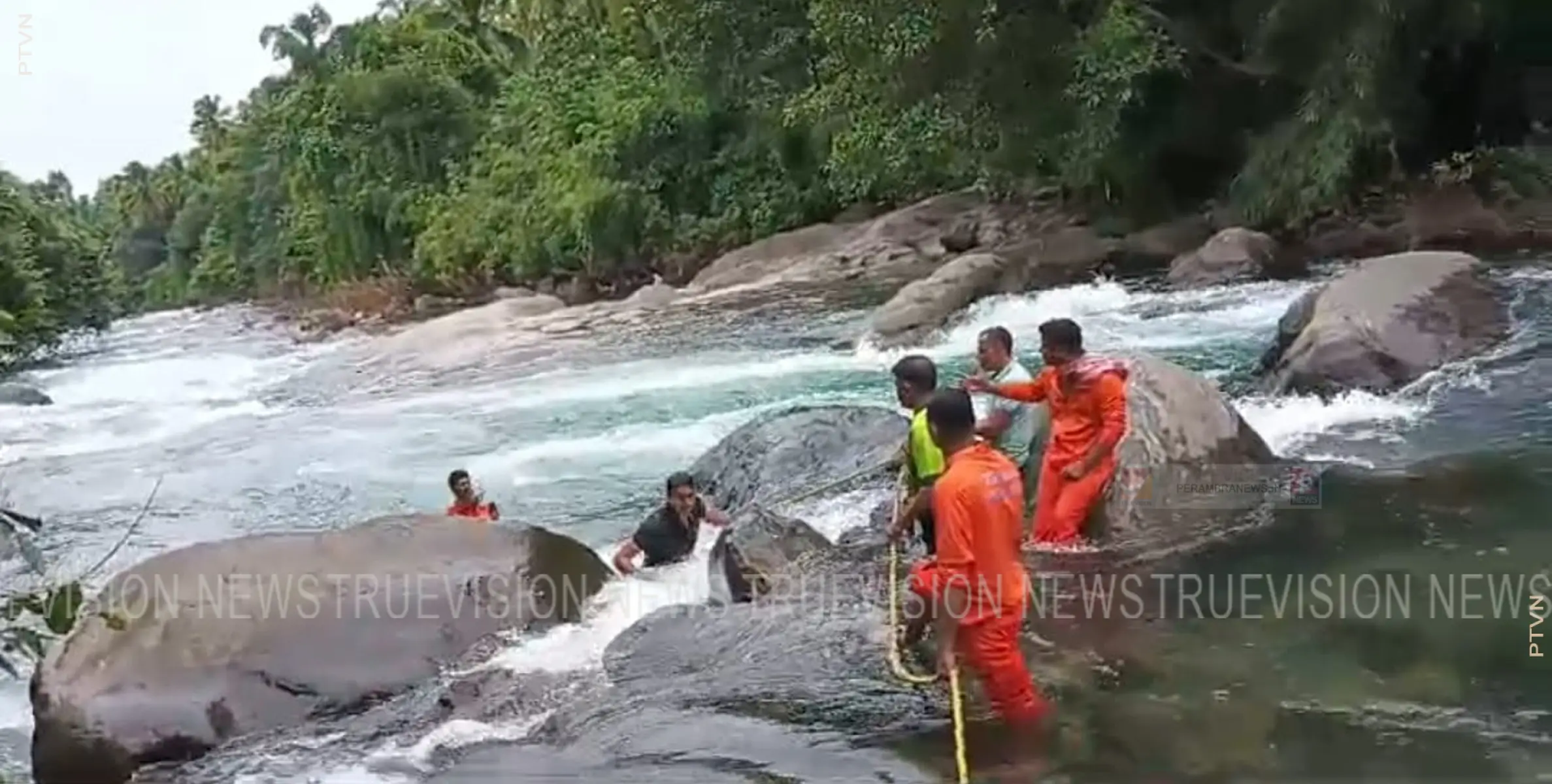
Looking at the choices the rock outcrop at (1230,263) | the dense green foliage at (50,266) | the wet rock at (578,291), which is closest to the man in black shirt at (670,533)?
the rock outcrop at (1230,263)

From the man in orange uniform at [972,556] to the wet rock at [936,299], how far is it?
38.2ft

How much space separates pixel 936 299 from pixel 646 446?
18.4ft

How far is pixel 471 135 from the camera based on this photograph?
1695 inches

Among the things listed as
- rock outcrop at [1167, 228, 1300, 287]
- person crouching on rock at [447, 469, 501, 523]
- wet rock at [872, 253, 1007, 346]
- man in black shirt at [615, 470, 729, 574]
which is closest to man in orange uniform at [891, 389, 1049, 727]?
man in black shirt at [615, 470, 729, 574]


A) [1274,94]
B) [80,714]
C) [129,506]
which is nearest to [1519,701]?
[80,714]

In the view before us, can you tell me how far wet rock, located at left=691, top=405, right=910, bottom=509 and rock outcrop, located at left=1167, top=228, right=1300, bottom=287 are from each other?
8.31m

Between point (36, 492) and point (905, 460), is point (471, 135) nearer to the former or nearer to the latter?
point (36, 492)

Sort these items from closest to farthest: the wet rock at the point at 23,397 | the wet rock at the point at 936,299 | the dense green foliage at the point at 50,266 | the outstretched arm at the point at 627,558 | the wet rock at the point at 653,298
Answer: the outstretched arm at the point at 627,558 < the wet rock at the point at 936,299 < the wet rock at the point at 653,298 < the wet rock at the point at 23,397 < the dense green foliage at the point at 50,266

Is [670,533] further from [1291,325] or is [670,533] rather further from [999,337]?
[1291,325]

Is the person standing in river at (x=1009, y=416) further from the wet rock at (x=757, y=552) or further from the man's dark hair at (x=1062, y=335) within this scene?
the wet rock at (x=757, y=552)

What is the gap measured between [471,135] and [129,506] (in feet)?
95.7

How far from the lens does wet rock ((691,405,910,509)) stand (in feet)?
33.6

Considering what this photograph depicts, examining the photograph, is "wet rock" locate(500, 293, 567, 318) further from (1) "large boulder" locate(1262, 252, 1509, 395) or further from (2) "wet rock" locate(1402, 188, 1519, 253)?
(1) "large boulder" locate(1262, 252, 1509, 395)

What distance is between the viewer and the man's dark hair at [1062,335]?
7.43 meters
